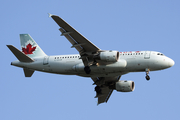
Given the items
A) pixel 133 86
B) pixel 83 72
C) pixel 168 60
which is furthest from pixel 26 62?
pixel 168 60

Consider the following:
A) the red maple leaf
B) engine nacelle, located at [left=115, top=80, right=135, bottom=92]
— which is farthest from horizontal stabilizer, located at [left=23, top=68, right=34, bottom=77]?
engine nacelle, located at [left=115, top=80, right=135, bottom=92]

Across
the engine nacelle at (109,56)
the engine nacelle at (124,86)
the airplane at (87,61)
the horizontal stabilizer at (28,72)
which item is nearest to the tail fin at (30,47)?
the airplane at (87,61)

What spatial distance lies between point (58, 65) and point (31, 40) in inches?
342

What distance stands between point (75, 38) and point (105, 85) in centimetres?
1399

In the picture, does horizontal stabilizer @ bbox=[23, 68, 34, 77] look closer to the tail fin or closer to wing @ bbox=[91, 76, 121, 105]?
the tail fin

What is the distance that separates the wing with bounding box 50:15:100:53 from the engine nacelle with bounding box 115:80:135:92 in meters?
10.6

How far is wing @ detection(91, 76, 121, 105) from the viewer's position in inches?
2320

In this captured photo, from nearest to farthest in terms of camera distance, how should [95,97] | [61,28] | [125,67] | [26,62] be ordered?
[61,28]
[125,67]
[26,62]
[95,97]

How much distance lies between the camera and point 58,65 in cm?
5422

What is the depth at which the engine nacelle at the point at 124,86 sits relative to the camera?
5869 cm

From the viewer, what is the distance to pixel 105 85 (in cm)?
6075

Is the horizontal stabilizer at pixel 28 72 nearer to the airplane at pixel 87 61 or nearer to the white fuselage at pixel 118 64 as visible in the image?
the airplane at pixel 87 61

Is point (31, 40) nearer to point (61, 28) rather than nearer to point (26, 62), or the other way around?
point (26, 62)

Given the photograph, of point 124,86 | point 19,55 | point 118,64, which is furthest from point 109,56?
point 19,55
